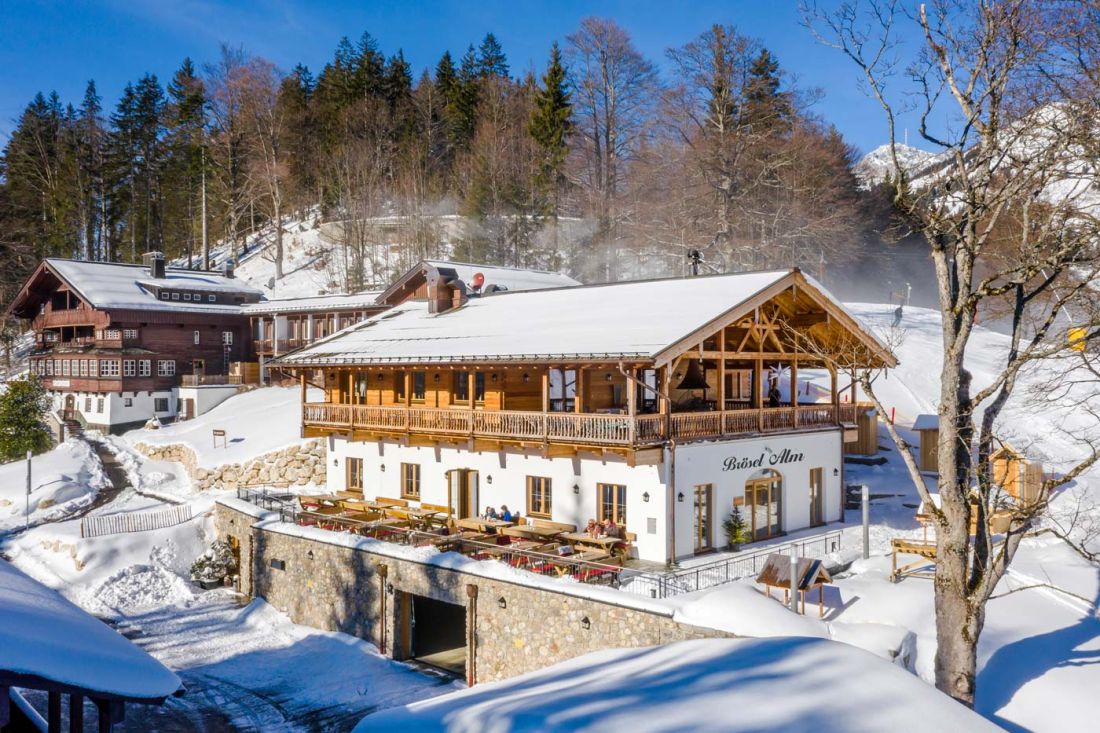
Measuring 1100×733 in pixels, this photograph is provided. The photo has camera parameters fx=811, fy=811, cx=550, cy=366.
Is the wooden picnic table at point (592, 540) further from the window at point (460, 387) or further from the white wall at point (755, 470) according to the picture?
the window at point (460, 387)

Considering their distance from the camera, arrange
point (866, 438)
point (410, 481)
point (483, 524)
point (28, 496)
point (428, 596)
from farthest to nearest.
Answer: point (866, 438), point (28, 496), point (410, 481), point (483, 524), point (428, 596)

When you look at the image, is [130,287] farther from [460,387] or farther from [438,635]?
[438,635]

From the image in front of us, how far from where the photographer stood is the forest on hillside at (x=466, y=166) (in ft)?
134

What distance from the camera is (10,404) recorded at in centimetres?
3594

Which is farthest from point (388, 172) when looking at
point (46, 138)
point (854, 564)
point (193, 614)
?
point (854, 564)

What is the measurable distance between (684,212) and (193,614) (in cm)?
3001

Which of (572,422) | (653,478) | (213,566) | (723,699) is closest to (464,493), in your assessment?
(572,422)

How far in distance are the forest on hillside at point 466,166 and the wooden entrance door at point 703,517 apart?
21.3 metres

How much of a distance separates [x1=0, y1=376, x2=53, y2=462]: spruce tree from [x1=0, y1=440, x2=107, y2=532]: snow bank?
4.65 feet

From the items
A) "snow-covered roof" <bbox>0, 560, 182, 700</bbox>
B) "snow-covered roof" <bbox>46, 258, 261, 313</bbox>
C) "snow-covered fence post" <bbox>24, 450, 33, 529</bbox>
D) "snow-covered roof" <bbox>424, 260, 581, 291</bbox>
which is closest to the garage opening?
"snow-covered roof" <bbox>0, 560, 182, 700</bbox>

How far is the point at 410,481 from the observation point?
2506cm

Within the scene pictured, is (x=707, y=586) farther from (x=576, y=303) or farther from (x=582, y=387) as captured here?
(x=576, y=303)

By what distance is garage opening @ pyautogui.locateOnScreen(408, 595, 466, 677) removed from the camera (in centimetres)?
1964

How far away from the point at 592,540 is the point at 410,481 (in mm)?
8547
